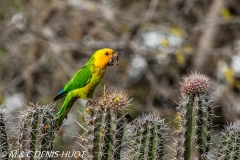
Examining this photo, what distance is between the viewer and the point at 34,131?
4020mm

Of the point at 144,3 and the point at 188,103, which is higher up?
the point at 144,3

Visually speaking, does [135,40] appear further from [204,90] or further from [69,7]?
[204,90]

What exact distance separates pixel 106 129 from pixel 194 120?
2.40 feet

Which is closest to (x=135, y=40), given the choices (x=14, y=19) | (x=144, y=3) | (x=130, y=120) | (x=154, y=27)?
(x=154, y=27)

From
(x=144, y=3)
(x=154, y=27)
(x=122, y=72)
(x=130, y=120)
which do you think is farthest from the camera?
(x=144, y=3)

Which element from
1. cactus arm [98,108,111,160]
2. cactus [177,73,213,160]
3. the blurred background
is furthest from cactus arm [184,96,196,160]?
the blurred background

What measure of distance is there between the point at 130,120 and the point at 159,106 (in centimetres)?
669

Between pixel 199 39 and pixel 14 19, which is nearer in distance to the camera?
pixel 14 19

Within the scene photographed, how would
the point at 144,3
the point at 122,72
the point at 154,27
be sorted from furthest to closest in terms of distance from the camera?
1. the point at 144,3
2. the point at 122,72
3. the point at 154,27

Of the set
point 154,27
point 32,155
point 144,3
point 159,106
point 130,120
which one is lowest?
point 32,155

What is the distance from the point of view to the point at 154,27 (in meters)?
9.91

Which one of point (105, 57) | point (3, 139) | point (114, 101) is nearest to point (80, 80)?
point (105, 57)

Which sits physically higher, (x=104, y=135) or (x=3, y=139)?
(x=104, y=135)

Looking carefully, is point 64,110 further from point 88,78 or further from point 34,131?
point 34,131
